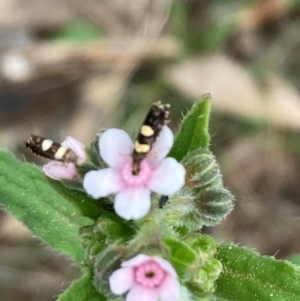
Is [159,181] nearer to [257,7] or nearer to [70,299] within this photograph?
[70,299]

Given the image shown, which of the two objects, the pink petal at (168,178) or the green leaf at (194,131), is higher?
the green leaf at (194,131)

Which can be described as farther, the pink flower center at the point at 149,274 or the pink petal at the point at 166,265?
the pink flower center at the point at 149,274

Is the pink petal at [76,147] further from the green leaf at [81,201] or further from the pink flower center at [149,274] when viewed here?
the pink flower center at [149,274]

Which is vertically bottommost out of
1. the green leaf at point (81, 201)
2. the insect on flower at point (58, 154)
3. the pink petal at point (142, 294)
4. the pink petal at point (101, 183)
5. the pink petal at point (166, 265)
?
the pink petal at point (142, 294)

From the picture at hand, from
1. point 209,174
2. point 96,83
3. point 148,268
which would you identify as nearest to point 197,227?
point 209,174

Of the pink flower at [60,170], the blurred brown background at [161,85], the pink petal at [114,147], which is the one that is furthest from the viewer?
the blurred brown background at [161,85]

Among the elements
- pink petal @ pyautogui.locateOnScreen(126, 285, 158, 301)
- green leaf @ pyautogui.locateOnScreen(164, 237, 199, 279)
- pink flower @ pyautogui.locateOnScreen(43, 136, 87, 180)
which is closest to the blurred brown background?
pink flower @ pyautogui.locateOnScreen(43, 136, 87, 180)

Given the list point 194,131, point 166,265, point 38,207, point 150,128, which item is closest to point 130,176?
point 150,128

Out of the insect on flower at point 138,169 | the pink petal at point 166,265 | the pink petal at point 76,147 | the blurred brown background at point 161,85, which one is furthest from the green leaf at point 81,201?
the blurred brown background at point 161,85
